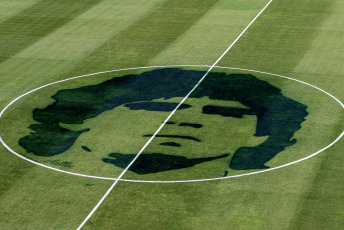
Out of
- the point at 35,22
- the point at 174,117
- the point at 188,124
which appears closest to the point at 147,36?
the point at 35,22

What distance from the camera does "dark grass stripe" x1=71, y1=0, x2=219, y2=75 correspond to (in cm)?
3247

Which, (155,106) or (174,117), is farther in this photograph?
(155,106)

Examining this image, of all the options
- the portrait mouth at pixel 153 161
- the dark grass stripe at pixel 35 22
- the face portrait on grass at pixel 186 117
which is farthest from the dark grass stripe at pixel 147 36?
the portrait mouth at pixel 153 161

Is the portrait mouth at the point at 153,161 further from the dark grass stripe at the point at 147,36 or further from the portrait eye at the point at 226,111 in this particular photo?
the dark grass stripe at the point at 147,36

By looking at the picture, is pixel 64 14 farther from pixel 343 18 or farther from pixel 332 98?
pixel 332 98

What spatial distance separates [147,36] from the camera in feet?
119

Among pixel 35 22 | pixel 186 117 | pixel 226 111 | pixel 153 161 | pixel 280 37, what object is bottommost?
pixel 280 37

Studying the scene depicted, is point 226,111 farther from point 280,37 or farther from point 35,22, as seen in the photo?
point 35,22

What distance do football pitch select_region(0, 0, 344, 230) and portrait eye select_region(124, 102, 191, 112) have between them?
0.27 feet

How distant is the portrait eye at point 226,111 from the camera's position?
86.6 ft

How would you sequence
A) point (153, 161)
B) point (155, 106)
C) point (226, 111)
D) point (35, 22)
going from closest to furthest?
point (153, 161), point (226, 111), point (155, 106), point (35, 22)

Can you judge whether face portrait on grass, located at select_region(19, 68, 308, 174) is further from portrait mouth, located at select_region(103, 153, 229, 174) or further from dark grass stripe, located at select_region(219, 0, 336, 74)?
dark grass stripe, located at select_region(219, 0, 336, 74)

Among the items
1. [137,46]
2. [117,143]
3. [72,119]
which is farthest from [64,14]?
[117,143]

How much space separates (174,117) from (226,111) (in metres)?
2.12
